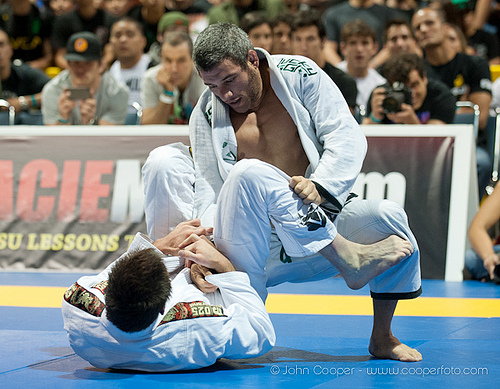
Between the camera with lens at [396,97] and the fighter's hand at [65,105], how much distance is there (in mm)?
2860

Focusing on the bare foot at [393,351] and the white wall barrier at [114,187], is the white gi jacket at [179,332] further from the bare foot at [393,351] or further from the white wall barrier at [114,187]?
the white wall barrier at [114,187]

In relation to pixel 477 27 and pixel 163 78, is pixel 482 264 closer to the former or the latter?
pixel 163 78

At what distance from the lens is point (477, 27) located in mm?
8789

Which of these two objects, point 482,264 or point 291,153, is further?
point 482,264

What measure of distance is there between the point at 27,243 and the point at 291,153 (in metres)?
3.53

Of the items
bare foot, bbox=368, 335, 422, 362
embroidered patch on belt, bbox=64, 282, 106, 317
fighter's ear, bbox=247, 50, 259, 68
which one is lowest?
bare foot, bbox=368, 335, 422, 362

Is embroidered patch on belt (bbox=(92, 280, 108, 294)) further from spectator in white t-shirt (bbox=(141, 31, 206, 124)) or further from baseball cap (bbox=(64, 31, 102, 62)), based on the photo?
baseball cap (bbox=(64, 31, 102, 62))

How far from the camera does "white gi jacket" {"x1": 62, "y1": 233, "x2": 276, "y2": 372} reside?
2553 mm

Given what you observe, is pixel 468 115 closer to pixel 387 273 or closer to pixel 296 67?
pixel 296 67

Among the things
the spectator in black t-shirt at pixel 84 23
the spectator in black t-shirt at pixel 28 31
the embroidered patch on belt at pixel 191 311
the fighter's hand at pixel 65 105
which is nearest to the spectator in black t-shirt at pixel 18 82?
the fighter's hand at pixel 65 105

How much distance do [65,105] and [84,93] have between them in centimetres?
21

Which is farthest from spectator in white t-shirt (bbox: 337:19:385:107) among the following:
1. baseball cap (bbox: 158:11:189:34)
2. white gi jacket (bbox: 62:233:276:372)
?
white gi jacket (bbox: 62:233:276:372)

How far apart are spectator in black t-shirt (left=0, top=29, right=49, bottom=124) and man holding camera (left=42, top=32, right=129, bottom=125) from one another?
0.59 meters

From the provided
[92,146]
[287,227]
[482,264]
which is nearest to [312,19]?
[92,146]
